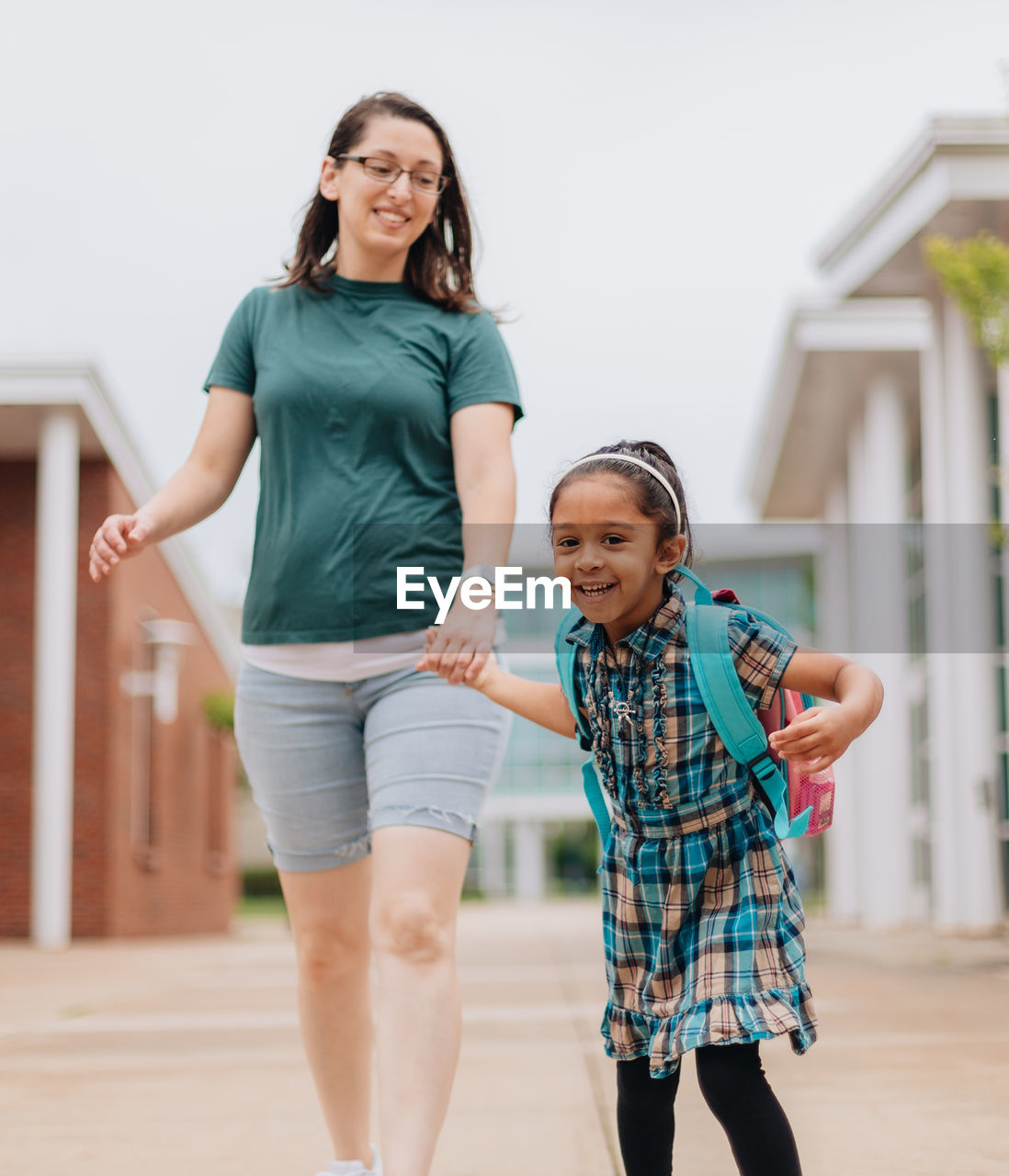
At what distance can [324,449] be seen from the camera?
9.14ft

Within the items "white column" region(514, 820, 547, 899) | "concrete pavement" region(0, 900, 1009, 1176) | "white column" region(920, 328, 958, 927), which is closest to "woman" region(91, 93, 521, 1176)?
"concrete pavement" region(0, 900, 1009, 1176)

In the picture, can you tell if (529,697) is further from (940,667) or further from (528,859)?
(528,859)

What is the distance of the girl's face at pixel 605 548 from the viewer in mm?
2322

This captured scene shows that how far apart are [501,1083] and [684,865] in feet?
8.50

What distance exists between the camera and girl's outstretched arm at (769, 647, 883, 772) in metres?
2.04

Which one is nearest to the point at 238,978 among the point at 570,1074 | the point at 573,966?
the point at 573,966

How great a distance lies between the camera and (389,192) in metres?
2.81

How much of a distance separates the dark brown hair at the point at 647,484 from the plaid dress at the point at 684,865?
101 mm

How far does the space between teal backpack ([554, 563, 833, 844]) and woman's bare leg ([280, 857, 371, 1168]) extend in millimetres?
680

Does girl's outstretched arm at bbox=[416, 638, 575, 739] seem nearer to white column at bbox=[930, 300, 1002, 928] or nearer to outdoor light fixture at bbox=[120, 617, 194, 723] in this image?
white column at bbox=[930, 300, 1002, 928]

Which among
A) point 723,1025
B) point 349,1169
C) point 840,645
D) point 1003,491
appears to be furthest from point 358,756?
point 840,645

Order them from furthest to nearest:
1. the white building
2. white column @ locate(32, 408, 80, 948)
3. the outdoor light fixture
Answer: the outdoor light fixture, white column @ locate(32, 408, 80, 948), the white building

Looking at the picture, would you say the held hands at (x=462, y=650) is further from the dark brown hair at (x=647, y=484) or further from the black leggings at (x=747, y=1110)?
the black leggings at (x=747, y=1110)

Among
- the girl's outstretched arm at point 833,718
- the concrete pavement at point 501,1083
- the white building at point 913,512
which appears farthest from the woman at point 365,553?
the white building at point 913,512
